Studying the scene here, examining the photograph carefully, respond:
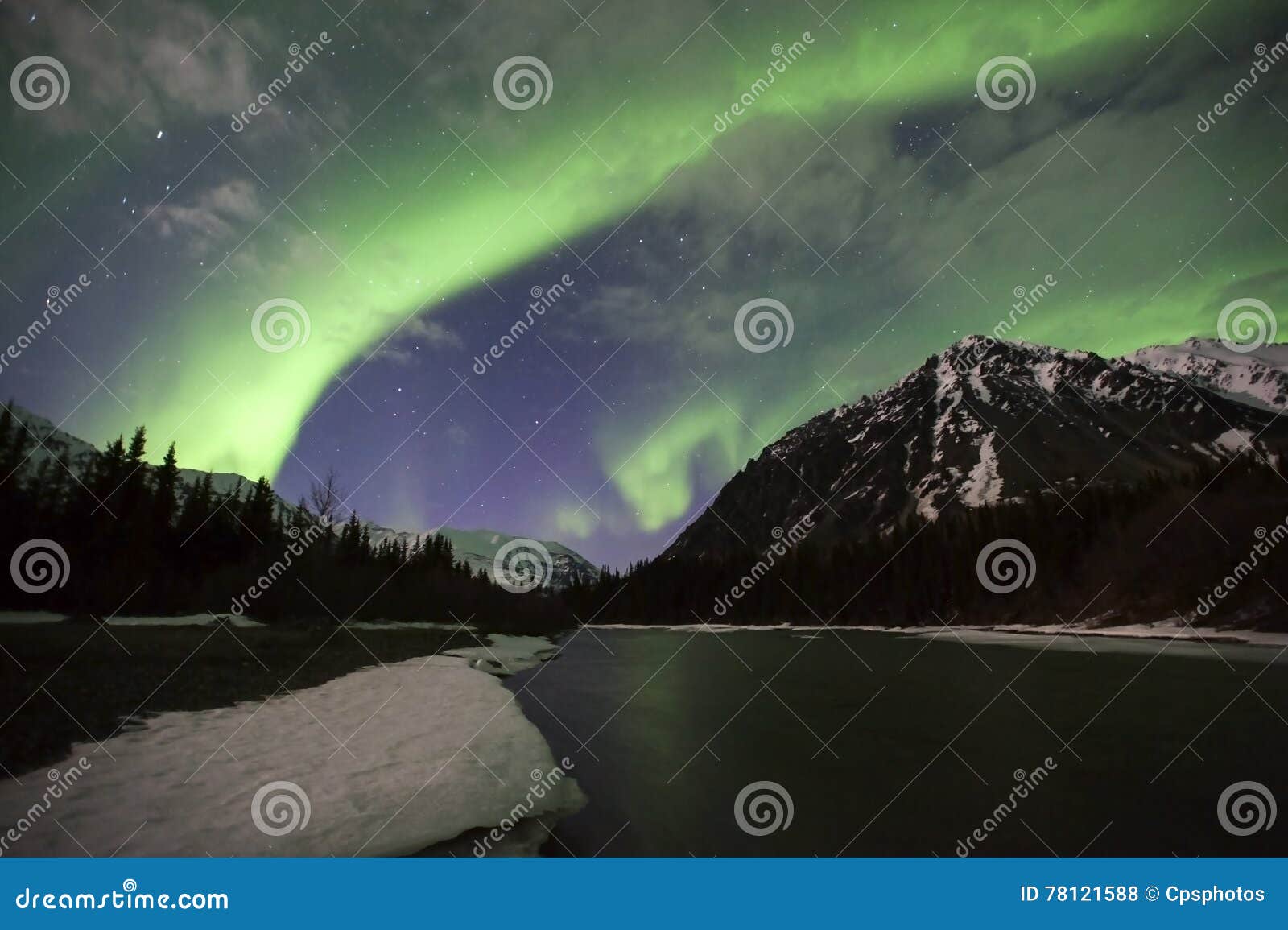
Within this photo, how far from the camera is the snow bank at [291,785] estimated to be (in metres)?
7.53

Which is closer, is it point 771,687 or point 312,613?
point 771,687

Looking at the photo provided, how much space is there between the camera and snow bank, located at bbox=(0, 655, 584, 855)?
24.7 ft

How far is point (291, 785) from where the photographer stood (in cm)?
903

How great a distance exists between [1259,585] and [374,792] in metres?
75.0

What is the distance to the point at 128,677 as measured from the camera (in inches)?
619

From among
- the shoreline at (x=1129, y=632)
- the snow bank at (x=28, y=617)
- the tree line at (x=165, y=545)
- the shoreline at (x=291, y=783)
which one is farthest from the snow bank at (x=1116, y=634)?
the snow bank at (x=28, y=617)

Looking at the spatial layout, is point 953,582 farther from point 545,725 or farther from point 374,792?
point 374,792

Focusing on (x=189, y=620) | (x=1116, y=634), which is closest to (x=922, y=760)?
(x=189, y=620)

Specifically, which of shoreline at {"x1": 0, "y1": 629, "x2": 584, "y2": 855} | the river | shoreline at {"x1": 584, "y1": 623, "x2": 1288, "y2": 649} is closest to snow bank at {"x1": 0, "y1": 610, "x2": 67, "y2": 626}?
the river

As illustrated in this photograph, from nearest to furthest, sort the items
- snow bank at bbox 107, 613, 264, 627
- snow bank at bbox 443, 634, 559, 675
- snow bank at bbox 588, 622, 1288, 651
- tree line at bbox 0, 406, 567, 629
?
snow bank at bbox 443, 634, 559, 675
snow bank at bbox 107, 613, 264, 627
tree line at bbox 0, 406, 567, 629
snow bank at bbox 588, 622, 1288, 651

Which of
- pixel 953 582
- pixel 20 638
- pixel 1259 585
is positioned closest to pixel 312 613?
pixel 20 638

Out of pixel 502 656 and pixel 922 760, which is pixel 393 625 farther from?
pixel 922 760

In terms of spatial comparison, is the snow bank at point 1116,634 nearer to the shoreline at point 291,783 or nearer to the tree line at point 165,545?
the shoreline at point 291,783

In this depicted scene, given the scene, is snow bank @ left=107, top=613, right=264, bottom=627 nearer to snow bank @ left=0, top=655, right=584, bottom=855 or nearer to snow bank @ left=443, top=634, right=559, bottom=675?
snow bank @ left=443, top=634, right=559, bottom=675
